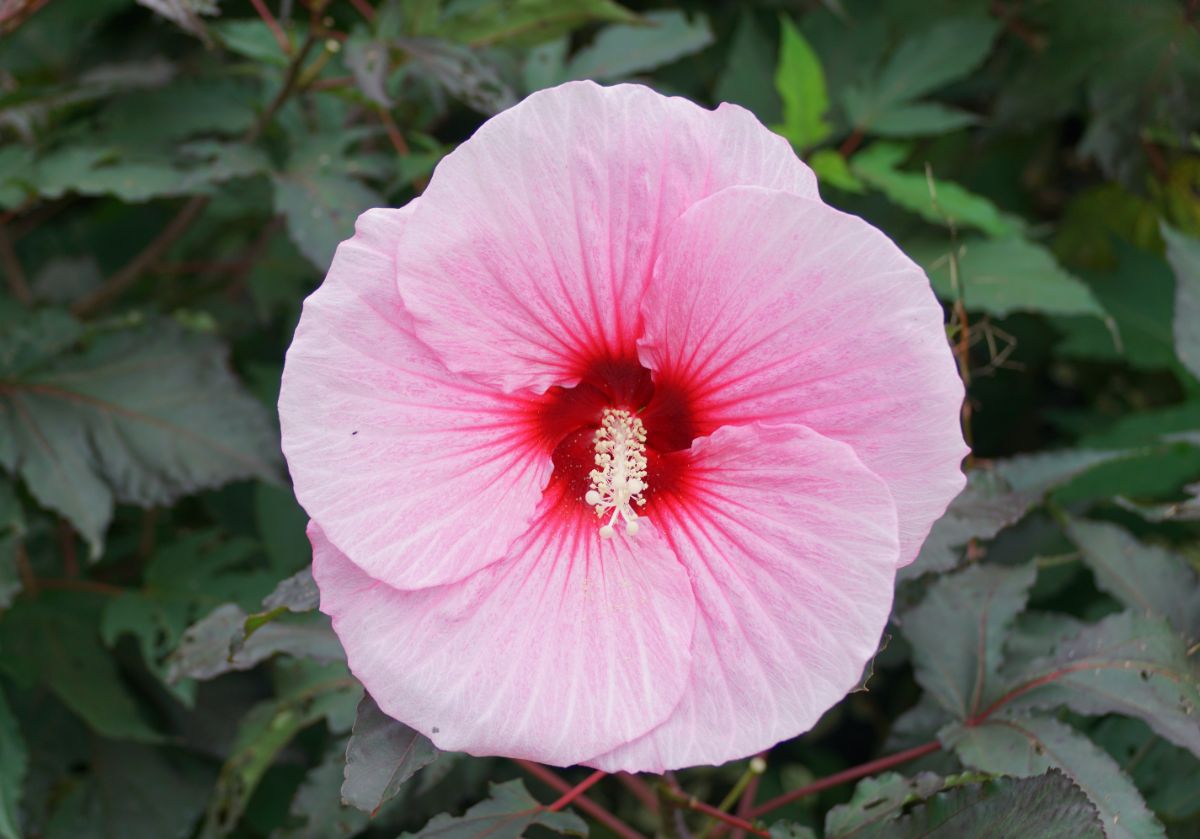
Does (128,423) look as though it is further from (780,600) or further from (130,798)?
(780,600)

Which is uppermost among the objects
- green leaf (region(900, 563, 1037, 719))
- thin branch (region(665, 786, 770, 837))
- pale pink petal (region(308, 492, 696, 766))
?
pale pink petal (region(308, 492, 696, 766))

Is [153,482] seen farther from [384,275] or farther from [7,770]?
[384,275]

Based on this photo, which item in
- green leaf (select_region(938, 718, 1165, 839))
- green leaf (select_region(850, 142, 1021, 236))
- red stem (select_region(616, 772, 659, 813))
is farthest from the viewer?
Answer: green leaf (select_region(850, 142, 1021, 236))

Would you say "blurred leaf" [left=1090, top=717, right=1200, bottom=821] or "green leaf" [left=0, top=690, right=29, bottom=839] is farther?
"blurred leaf" [left=1090, top=717, right=1200, bottom=821]

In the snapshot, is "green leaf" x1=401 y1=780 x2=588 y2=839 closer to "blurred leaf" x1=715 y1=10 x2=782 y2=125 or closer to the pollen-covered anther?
the pollen-covered anther

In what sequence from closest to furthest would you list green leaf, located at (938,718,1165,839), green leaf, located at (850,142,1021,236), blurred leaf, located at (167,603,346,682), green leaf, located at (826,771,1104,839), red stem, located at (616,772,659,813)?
green leaf, located at (826,771,1104,839) → green leaf, located at (938,718,1165,839) → blurred leaf, located at (167,603,346,682) → red stem, located at (616,772,659,813) → green leaf, located at (850,142,1021,236)

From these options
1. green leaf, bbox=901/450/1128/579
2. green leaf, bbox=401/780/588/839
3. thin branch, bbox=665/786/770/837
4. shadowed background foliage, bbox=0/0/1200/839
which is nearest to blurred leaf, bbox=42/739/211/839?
shadowed background foliage, bbox=0/0/1200/839

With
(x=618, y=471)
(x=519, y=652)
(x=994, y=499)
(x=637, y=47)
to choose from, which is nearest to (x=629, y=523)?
(x=618, y=471)

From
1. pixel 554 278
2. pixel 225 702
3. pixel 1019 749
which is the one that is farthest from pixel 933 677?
pixel 225 702
